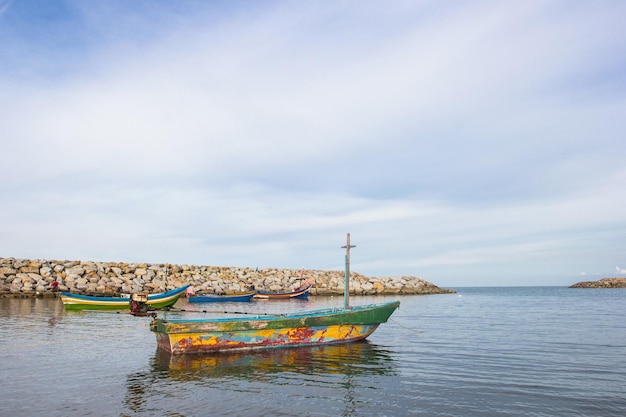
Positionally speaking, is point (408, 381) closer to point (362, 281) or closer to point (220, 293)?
point (220, 293)

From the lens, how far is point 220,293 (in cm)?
4959

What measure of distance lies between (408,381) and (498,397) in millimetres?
2511

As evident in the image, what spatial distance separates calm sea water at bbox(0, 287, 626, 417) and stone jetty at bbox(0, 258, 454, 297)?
75.0ft

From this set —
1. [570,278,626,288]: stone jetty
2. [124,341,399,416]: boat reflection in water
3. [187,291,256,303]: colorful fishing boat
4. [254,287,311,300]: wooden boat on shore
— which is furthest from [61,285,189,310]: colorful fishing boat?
[570,278,626,288]: stone jetty

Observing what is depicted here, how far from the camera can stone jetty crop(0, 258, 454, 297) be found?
4122 cm

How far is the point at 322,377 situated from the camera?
504 inches

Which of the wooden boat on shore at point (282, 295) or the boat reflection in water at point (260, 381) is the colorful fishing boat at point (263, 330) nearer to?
the boat reflection in water at point (260, 381)

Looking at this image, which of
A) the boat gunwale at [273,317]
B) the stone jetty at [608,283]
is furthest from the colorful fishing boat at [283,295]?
the stone jetty at [608,283]

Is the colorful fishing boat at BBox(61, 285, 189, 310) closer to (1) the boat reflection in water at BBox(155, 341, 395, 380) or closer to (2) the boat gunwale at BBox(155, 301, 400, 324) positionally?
(2) the boat gunwale at BBox(155, 301, 400, 324)

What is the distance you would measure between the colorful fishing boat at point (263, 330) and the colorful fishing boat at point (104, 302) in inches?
644

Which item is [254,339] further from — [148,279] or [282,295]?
[148,279]

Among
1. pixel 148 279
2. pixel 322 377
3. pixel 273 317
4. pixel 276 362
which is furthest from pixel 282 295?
pixel 322 377

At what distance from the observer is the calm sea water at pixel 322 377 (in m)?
10.0

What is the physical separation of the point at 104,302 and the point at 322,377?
81.0 feet
